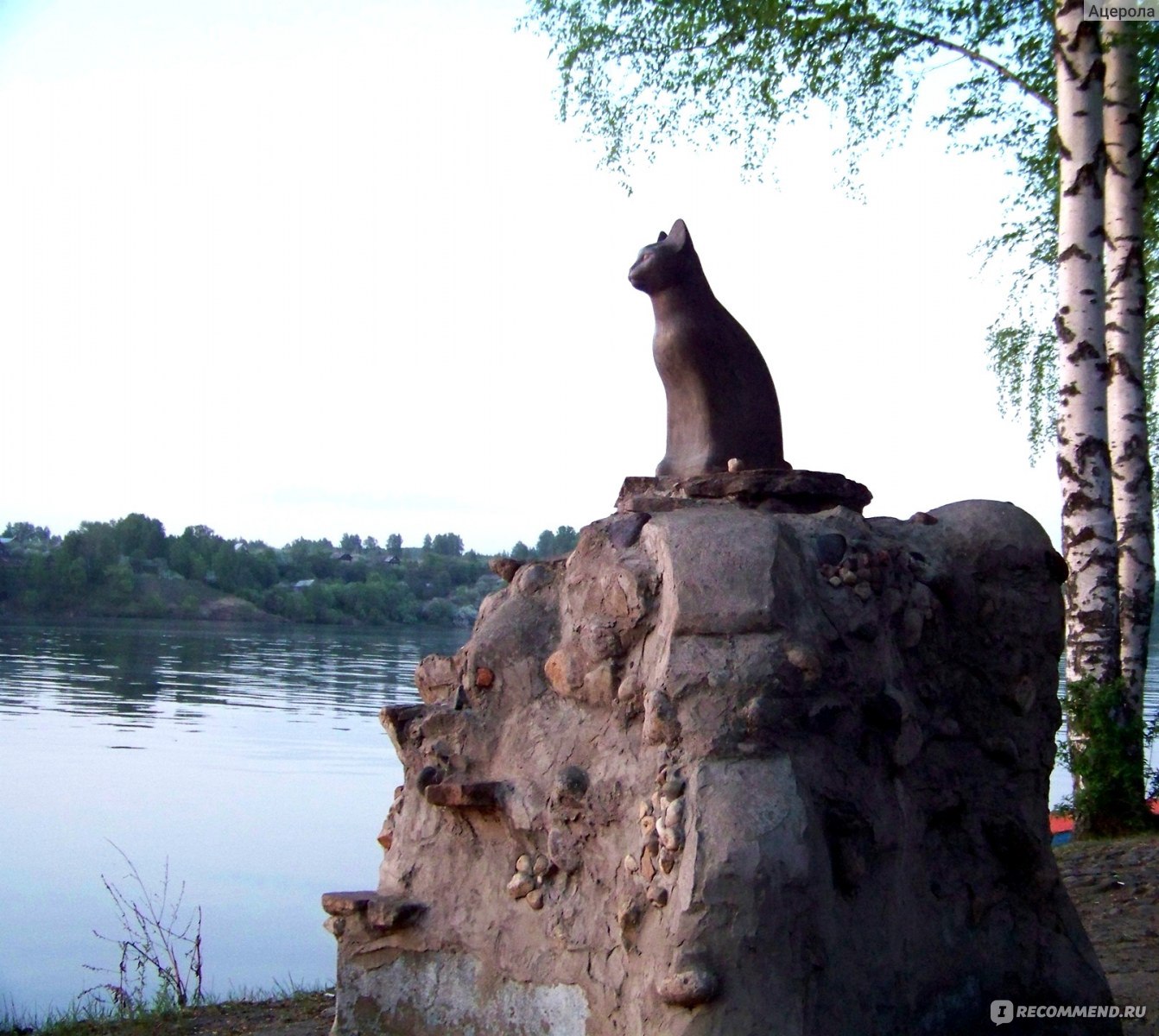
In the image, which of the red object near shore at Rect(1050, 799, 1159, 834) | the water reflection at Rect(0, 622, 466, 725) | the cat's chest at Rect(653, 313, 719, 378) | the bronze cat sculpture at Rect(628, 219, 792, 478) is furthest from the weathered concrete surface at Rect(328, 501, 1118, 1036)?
the water reflection at Rect(0, 622, 466, 725)

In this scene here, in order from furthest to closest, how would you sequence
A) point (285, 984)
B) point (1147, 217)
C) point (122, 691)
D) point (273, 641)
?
point (273, 641) → point (122, 691) → point (1147, 217) → point (285, 984)

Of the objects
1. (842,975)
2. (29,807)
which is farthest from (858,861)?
(29,807)

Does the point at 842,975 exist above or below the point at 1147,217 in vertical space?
below

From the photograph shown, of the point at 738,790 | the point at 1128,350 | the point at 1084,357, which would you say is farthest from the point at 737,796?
the point at 1128,350

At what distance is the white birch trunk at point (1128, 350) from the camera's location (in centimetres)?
796

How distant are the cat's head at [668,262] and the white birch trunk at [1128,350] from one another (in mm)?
4274

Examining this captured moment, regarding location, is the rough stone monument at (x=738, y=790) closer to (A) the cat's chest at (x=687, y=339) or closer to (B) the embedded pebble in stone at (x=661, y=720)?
(B) the embedded pebble in stone at (x=661, y=720)

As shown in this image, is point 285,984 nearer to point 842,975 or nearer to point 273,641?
point 842,975

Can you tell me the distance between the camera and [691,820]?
322 cm

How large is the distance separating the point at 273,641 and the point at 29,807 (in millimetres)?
24896

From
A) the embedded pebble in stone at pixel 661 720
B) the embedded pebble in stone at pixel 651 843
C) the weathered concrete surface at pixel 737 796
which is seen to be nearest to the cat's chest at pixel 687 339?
the weathered concrete surface at pixel 737 796

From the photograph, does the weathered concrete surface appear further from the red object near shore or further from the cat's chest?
the red object near shore

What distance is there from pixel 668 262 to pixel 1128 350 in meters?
4.52

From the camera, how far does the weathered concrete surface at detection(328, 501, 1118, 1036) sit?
3.18 m
